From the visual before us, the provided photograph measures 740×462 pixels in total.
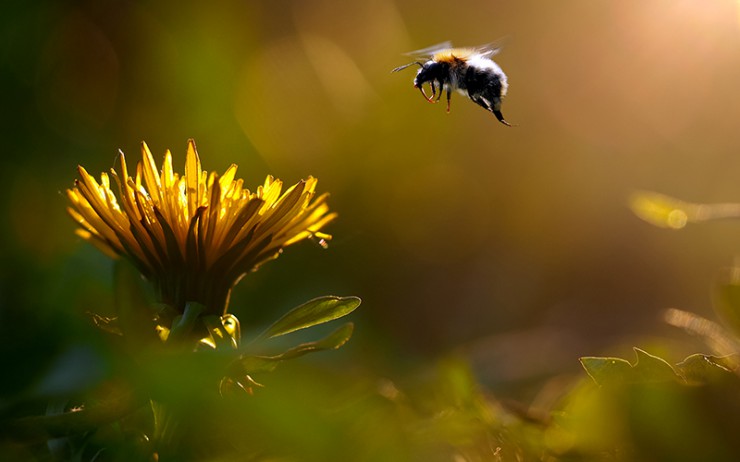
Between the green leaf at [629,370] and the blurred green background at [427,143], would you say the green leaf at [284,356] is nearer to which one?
the green leaf at [629,370]

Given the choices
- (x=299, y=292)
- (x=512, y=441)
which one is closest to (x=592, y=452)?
(x=512, y=441)

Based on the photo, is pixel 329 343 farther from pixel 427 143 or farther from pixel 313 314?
pixel 427 143

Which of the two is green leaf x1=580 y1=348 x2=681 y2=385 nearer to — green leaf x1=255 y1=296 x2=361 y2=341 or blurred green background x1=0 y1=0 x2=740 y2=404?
green leaf x1=255 y1=296 x2=361 y2=341

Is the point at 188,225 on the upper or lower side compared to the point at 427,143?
upper

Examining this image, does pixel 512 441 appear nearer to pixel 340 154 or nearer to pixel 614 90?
pixel 340 154

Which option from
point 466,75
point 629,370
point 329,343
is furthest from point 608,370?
point 466,75

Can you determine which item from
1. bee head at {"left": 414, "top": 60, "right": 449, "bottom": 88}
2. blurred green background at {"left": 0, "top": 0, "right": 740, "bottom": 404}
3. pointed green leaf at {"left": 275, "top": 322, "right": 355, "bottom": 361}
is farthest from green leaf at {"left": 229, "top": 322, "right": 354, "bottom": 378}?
bee head at {"left": 414, "top": 60, "right": 449, "bottom": 88}
